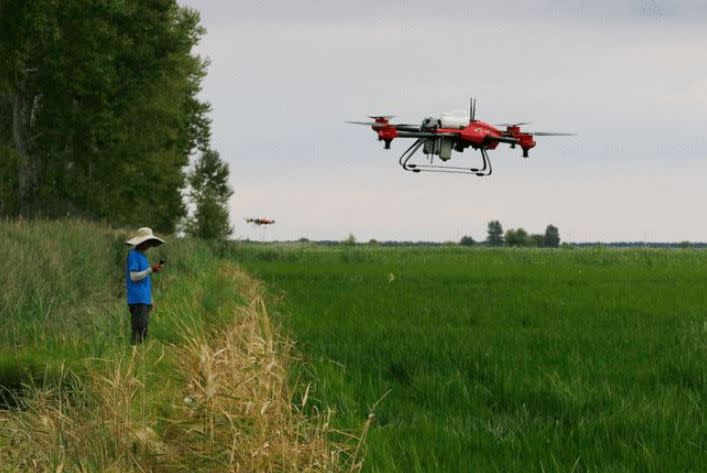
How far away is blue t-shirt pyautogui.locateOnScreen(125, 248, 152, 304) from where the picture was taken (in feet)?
32.1

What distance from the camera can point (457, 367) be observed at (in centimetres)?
875

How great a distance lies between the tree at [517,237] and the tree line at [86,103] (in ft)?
441

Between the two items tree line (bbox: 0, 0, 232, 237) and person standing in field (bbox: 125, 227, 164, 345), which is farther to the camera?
tree line (bbox: 0, 0, 232, 237)

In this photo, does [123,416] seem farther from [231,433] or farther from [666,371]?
[666,371]

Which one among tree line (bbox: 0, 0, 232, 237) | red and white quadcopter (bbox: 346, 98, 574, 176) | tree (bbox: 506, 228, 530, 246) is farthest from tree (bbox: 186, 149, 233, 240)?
tree (bbox: 506, 228, 530, 246)

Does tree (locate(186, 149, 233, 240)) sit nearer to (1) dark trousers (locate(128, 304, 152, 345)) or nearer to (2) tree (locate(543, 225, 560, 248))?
(1) dark trousers (locate(128, 304, 152, 345))

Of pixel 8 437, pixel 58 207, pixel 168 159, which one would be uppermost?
pixel 168 159

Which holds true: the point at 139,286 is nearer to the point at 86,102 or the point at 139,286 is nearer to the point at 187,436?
the point at 187,436

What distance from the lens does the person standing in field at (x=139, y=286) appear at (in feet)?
32.1

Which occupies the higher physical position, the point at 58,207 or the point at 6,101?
the point at 6,101

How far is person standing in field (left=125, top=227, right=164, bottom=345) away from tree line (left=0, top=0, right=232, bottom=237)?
1840 centimetres

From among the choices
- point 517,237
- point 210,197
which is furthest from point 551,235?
point 210,197

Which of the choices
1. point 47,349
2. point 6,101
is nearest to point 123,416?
point 47,349

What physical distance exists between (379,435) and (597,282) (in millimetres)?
18822
